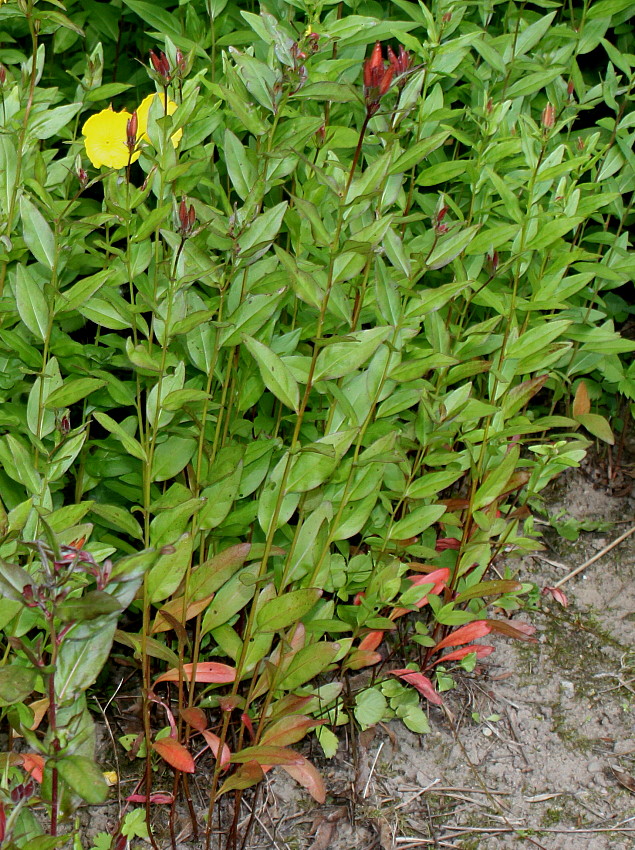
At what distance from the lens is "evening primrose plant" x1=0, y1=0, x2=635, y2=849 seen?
4.99ft

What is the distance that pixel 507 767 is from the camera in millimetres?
1990

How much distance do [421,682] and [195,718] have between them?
55 cm

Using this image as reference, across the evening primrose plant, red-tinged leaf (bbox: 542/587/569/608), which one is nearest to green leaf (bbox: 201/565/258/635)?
the evening primrose plant

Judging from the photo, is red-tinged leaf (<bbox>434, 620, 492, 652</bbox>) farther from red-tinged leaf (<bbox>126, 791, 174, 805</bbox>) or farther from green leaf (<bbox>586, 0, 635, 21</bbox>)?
green leaf (<bbox>586, 0, 635, 21</bbox>)

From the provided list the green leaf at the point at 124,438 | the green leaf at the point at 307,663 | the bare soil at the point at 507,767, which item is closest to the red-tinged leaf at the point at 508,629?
the bare soil at the point at 507,767

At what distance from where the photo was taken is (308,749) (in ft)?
6.40

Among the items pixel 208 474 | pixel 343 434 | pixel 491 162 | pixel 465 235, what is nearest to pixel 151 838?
pixel 208 474

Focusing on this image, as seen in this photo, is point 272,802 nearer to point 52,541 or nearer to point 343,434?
point 343,434

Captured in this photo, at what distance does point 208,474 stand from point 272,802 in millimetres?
686

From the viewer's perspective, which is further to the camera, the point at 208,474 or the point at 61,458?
the point at 208,474

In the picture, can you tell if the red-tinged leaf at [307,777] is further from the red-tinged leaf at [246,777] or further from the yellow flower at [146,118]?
the yellow flower at [146,118]

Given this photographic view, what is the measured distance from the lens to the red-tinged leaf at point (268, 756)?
160 cm

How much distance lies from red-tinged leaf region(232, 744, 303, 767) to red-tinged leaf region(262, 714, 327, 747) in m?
0.07

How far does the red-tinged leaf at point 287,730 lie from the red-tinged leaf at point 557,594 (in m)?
0.88
